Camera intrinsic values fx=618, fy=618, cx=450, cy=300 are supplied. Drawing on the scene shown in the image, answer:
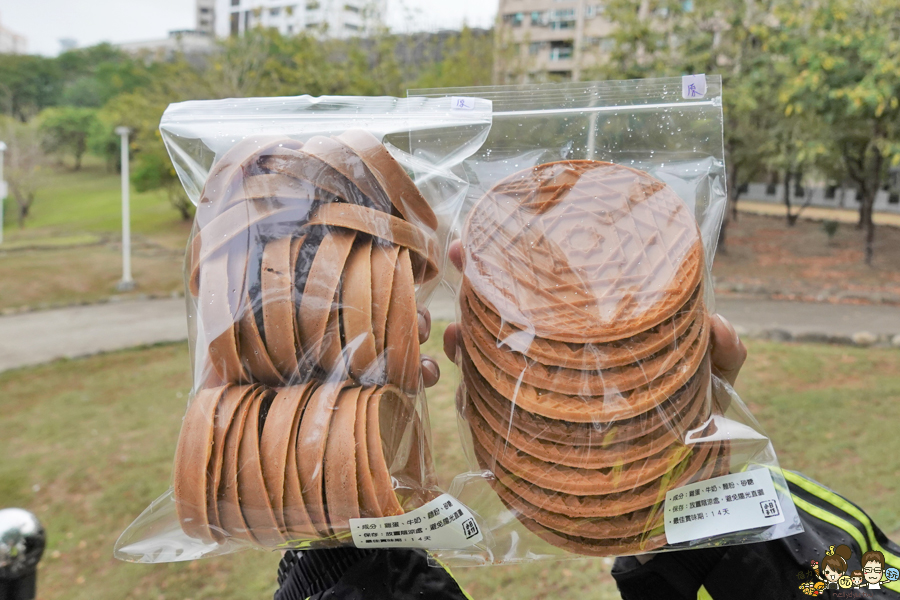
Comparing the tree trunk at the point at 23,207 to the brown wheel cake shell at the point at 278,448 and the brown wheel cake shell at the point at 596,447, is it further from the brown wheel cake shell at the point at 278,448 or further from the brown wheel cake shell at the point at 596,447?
the brown wheel cake shell at the point at 596,447

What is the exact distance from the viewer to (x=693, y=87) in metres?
1.35

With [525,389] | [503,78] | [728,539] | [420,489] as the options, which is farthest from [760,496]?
[503,78]

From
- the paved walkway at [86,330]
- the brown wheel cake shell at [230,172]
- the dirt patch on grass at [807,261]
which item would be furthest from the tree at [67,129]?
the brown wheel cake shell at [230,172]

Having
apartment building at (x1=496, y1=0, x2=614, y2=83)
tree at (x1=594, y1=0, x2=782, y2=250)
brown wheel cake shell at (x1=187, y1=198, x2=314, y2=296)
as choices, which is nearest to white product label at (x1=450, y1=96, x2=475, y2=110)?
brown wheel cake shell at (x1=187, y1=198, x2=314, y2=296)

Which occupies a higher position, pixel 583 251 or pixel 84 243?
pixel 583 251

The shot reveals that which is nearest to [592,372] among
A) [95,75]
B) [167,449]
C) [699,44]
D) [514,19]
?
[167,449]

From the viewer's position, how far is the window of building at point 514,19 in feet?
49.3

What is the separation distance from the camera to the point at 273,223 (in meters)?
1.08

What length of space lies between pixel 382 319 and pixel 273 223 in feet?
0.85

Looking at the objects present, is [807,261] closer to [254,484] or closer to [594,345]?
[594,345]

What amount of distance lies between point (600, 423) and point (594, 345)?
0.13 meters

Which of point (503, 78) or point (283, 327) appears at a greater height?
point (503, 78)

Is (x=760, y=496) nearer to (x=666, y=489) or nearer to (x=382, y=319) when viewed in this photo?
(x=666, y=489)

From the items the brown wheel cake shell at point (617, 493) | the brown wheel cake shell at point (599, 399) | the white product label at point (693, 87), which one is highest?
the white product label at point (693, 87)
